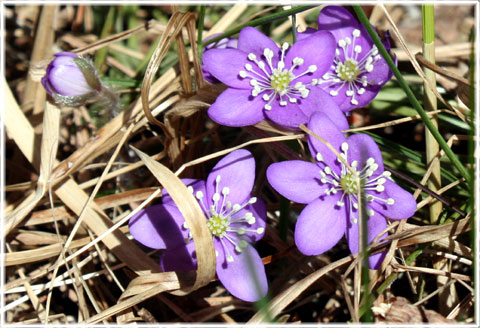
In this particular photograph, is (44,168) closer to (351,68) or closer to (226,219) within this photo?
(226,219)

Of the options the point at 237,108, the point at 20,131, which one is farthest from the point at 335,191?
the point at 20,131

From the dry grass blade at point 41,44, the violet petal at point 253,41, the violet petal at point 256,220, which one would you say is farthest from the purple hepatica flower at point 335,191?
the dry grass blade at point 41,44

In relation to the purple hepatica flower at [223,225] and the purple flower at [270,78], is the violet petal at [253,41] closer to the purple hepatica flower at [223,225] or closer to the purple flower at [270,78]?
the purple flower at [270,78]

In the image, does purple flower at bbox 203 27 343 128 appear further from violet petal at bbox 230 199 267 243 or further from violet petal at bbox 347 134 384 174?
violet petal at bbox 230 199 267 243

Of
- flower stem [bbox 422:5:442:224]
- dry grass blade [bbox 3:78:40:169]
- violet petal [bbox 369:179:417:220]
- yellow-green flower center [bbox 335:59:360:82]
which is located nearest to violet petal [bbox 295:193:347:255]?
violet petal [bbox 369:179:417:220]

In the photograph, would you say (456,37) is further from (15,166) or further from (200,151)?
(15,166)
